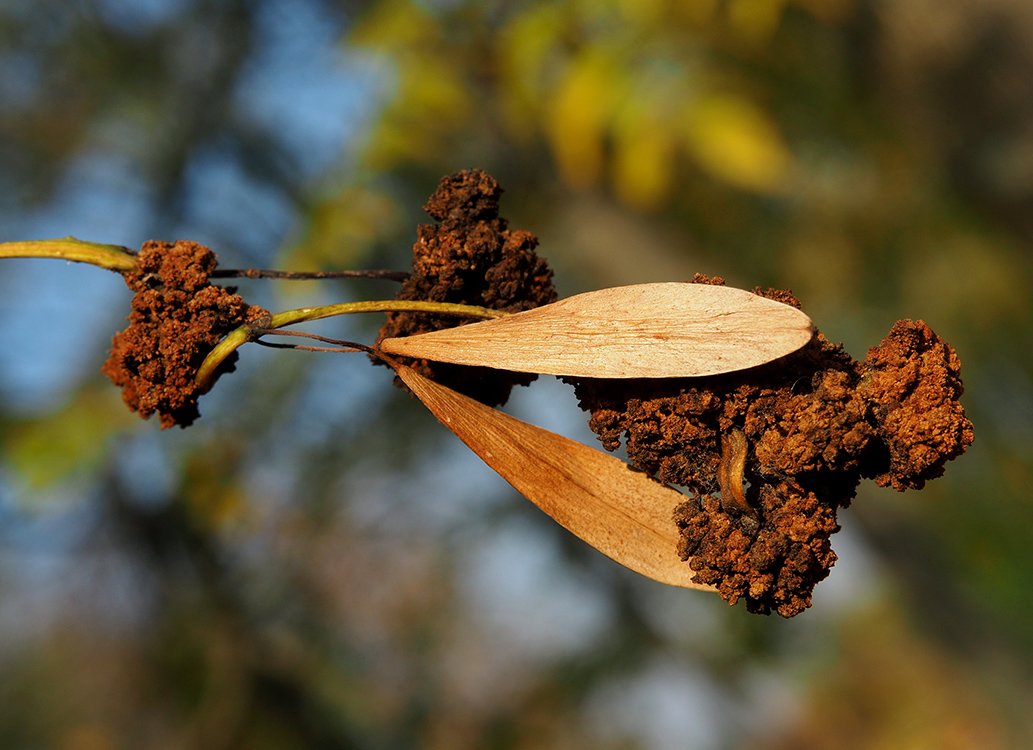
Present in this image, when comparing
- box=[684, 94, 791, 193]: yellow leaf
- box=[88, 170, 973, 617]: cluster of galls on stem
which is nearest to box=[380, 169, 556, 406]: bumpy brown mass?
box=[88, 170, 973, 617]: cluster of galls on stem

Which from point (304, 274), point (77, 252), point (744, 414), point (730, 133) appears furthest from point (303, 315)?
point (730, 133)

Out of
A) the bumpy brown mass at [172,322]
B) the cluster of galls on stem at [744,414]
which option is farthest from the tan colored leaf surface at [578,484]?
the bumpy brown mass at [172,322]

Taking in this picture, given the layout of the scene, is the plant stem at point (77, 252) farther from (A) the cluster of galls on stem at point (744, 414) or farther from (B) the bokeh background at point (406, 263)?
(B) the bokeh background at point (406, 263)

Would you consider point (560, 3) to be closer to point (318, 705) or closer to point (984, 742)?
point (318, 705)

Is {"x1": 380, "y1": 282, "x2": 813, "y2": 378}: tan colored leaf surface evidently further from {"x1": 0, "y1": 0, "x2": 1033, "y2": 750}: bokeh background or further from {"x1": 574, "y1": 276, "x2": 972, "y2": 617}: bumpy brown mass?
{"x1": 0, "y1": 0, "x2": 1033, "y2": 750}: bokeh background

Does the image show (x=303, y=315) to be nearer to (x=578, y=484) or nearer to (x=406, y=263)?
(x=578, y=484)
